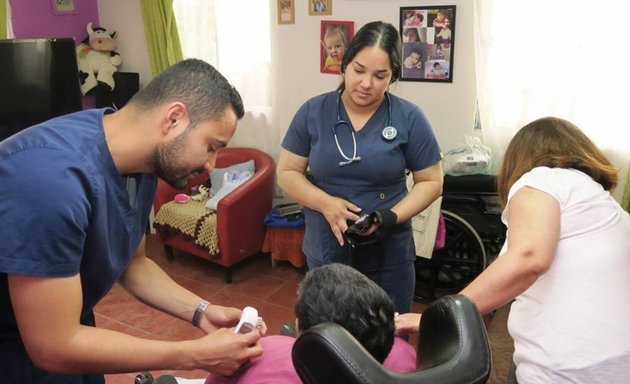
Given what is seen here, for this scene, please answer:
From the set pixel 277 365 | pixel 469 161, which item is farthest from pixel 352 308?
pixel 469 161

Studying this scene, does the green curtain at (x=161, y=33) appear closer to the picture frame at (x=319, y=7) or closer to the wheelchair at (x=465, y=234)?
the picture frame at (x=319, y=7)

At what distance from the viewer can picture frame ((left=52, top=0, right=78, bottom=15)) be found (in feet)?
13.3

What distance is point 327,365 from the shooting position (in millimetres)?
611

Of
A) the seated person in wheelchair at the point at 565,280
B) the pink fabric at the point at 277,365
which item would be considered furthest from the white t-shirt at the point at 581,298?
the pink fabric at the point at 277,365

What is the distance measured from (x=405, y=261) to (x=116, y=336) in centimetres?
105

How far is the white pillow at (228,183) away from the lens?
342 centimetres

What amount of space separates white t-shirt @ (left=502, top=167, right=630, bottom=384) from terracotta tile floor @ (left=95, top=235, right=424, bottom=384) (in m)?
1.76

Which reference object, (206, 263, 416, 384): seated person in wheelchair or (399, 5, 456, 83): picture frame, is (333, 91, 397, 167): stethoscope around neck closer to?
(206, 263, 416, 384): seated person in wheelchair

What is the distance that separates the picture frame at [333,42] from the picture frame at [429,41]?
370 mm

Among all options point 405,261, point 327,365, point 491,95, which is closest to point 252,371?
point 327,365

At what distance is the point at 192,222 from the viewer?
3.36m

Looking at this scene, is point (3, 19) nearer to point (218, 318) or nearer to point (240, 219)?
point (240, 219)

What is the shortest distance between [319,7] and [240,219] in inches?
57.2

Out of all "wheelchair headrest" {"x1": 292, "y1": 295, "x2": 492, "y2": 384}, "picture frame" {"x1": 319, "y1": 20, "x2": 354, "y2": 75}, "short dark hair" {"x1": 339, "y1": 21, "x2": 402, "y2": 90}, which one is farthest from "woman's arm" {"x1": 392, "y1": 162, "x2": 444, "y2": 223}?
"picture frame" {"x1": 319, "y1": 20, "x2": 354, "y2": 75}
